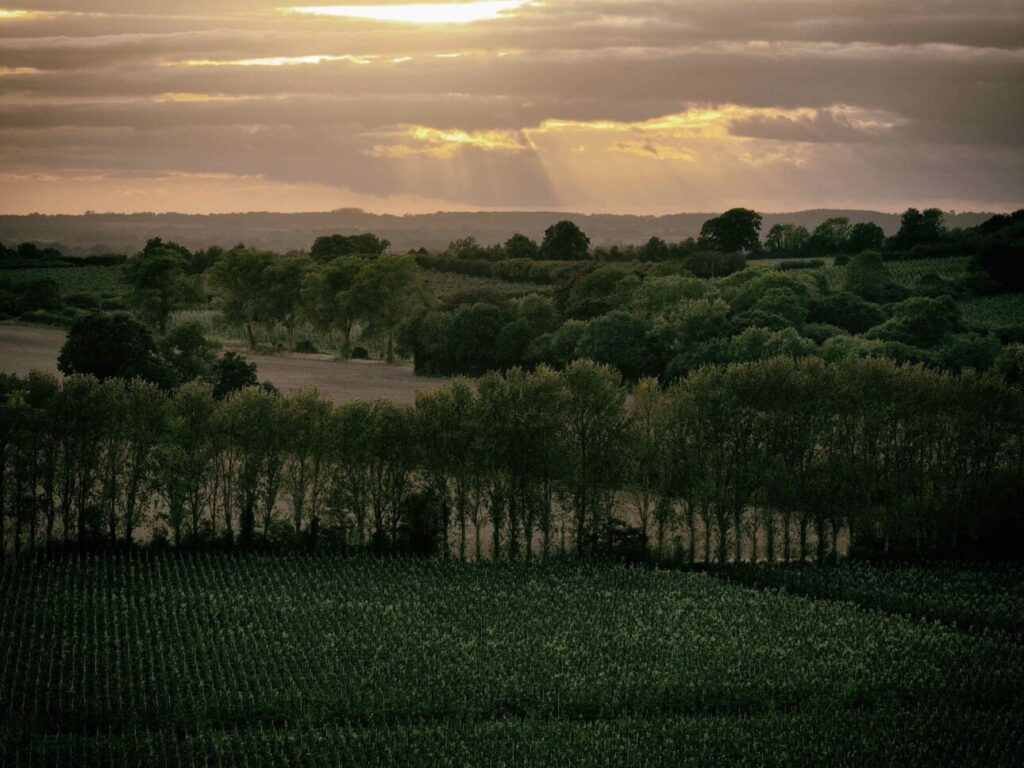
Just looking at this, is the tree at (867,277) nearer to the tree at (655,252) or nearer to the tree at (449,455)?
the tree at (655,252)

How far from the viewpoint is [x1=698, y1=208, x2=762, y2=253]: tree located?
7185 inches

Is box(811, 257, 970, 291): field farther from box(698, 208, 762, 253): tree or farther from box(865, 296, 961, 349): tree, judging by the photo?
box(865, 296, 961, 349): tree

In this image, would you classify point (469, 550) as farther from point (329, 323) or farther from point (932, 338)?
point (329, 323)

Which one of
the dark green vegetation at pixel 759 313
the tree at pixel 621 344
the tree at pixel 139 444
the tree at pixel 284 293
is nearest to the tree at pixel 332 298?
the tree at pixel 284 293

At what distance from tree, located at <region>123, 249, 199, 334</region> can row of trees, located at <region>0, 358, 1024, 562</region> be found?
68.4m

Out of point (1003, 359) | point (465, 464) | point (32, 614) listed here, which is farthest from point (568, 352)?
point (32, 614)

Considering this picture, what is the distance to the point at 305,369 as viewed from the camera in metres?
132

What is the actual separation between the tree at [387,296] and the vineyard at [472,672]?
78161 mm

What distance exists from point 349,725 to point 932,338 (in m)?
77.2

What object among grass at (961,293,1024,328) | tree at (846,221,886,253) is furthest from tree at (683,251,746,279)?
grass at (961,293,1024,328)

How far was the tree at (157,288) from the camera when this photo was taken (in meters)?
142

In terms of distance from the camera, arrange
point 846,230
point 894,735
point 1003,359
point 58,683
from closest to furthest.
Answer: point 894,735 < point 58,683 < point 1003,359 < point 846,230

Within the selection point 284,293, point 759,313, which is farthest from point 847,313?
point 284,293

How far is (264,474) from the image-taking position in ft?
235
